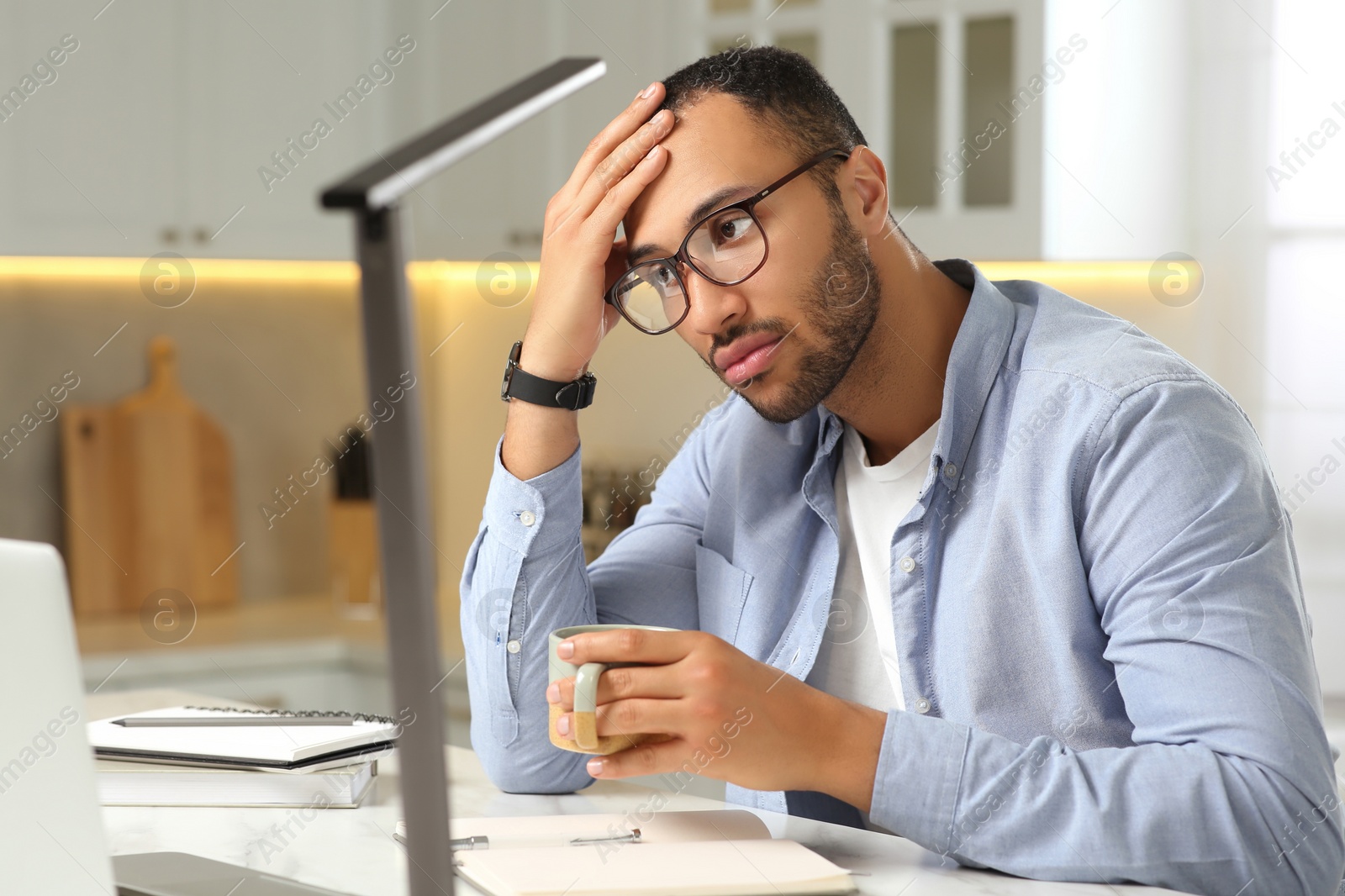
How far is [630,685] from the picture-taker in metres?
0.82

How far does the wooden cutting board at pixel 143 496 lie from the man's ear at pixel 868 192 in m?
2.08

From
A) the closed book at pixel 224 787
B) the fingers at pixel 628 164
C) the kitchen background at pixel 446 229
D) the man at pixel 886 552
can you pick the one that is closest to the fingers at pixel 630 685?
the man at pixel 886 552

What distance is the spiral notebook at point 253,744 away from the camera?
96 centimetres

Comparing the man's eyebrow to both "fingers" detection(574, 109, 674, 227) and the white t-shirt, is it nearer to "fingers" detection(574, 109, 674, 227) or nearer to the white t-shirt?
"fingers" detection(574, 109, 674, 227)

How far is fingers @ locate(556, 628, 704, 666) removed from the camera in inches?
32.5

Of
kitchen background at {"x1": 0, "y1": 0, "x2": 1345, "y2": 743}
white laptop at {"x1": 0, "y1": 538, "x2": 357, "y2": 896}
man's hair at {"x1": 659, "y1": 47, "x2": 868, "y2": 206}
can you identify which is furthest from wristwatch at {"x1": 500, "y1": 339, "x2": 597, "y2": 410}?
kitchen background at {"x1": 0, "y1": 0, "x2": 1345, "y2": 743}

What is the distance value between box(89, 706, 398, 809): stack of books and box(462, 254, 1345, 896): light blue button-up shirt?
128 millimetres

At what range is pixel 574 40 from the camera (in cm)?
256

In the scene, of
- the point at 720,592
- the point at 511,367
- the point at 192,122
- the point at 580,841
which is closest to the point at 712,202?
the point at 511,367

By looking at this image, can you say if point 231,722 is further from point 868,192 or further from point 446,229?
point 446,229

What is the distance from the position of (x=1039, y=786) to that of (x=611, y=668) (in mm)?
281

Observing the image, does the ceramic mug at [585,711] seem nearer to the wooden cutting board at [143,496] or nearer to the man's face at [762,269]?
the man's face at [762,269]

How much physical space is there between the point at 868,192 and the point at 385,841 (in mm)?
723

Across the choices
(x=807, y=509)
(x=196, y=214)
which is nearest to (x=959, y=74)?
(x=807, y=509)
